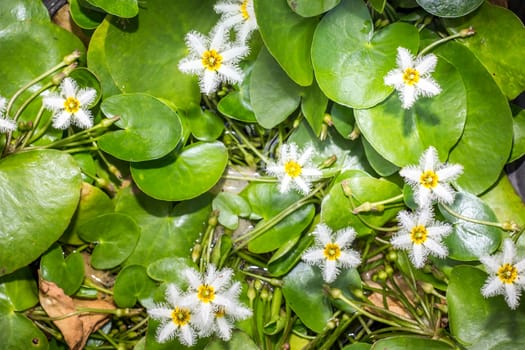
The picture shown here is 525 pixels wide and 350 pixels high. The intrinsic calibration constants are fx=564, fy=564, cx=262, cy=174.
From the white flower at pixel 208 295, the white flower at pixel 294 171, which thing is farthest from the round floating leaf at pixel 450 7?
the white flower at pixel 208 295

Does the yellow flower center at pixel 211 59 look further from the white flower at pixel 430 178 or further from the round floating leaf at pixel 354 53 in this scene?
the white flower at pixel 430 178

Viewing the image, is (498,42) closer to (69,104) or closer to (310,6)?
(310,6)

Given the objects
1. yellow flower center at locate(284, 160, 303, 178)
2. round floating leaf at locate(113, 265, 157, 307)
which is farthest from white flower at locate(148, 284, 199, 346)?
yellow flower center at locate(284, 160, 303, 178)

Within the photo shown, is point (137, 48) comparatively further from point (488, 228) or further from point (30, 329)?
point (488, 228)

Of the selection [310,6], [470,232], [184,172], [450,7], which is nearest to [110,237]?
[184,172]

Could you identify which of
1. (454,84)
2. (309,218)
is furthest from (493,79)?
(309,218)

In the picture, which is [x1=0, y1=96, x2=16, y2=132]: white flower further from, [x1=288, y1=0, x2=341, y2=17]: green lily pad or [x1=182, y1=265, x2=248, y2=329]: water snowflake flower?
[x1=288, y1=0, x2=341, y2=17]: green lily pad
